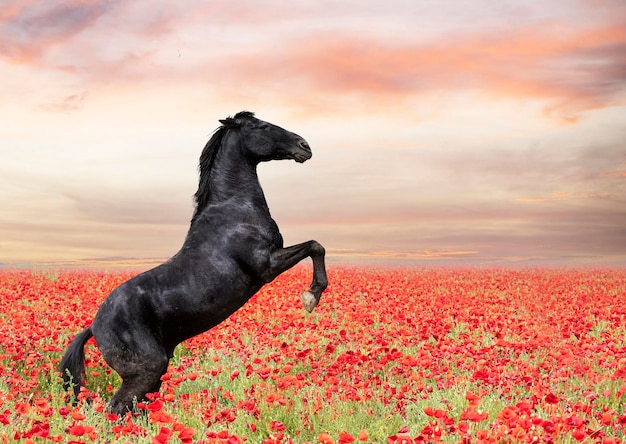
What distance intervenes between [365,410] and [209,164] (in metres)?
3.06

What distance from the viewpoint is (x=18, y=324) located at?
8906mm

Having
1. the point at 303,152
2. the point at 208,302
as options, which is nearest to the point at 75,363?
the point at 208,302

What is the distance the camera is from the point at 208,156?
22.5 ft

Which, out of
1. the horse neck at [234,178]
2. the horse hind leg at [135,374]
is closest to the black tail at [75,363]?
the horse hind leg at [135,374]

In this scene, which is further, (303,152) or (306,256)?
(303,152)

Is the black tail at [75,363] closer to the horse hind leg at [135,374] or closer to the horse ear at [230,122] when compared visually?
the horse hind leg at [135,374]

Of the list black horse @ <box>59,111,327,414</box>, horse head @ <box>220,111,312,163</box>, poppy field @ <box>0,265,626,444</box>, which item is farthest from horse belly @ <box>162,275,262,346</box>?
horse head @ <box>220,111,312,163</box>

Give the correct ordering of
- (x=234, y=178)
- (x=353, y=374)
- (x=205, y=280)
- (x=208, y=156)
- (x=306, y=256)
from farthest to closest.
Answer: (x=353, y=374) → (x=208, y=156) → (x=234, y=178) → (x=306, y=256) → (x=205, y=280)

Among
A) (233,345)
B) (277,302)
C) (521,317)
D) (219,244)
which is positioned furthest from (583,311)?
(219,244)

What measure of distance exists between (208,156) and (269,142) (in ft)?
2.30

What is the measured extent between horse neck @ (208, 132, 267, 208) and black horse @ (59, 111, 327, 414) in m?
0.01

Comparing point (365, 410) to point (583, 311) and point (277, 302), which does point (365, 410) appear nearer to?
point (277, 302)

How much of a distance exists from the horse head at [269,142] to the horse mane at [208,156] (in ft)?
0.04

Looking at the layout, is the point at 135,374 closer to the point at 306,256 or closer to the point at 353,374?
the point at 306,256
